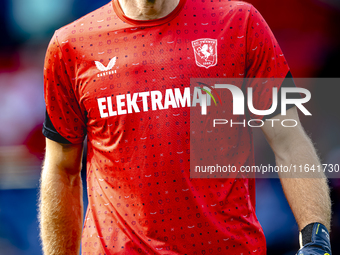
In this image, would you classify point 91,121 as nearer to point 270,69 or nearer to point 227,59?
point 227,59

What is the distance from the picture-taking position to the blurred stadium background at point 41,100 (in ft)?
12.6

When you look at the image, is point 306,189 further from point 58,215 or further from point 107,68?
point 58,215

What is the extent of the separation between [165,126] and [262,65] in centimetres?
50

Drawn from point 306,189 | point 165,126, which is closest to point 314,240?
point 306,189

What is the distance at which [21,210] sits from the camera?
4.17m

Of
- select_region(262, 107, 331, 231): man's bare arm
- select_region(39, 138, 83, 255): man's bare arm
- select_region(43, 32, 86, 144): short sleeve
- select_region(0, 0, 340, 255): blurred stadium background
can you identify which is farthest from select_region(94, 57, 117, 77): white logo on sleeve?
select_region(0, 0, 340, 255): blurred stadium background

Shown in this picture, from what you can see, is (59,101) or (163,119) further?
(59,101)

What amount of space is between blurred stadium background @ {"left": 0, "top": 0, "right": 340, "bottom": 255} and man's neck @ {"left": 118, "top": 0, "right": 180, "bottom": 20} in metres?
2.06

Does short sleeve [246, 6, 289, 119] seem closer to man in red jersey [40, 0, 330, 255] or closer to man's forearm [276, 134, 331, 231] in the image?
man in red jersey [40, 0, 330, 255]

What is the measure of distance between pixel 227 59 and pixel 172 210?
69cm

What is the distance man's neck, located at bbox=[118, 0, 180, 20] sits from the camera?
1.77 m

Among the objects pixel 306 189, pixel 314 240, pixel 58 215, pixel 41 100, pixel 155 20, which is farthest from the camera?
pixel 41 100

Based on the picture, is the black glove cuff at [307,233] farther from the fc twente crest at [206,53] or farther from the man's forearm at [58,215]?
the man's forearm at [58,215]

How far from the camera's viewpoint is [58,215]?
6.71ft
